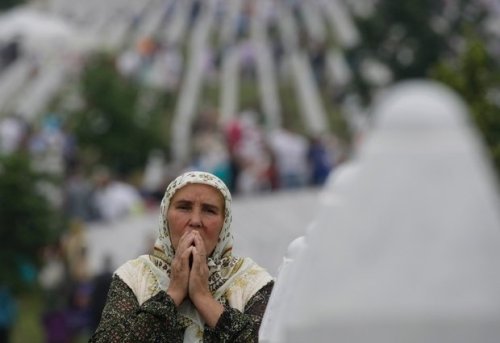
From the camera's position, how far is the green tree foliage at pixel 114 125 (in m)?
28.7

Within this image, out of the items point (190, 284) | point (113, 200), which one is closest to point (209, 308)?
point (190, 284)

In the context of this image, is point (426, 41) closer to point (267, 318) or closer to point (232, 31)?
point (232, 31)

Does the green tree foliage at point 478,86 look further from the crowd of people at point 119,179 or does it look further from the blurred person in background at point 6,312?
the blurred person in background at point 6,312

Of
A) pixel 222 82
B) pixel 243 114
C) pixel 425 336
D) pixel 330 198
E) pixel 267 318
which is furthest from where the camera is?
pixel 222 82

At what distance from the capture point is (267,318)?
5.30m

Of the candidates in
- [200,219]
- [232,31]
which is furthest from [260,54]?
[200,219]

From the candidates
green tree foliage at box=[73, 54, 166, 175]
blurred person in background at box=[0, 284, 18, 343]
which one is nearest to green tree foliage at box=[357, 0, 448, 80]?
green tree foliage at box=[73, 54, 166, 175]

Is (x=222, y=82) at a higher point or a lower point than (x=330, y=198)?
higher

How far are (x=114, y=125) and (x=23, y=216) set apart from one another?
9780 millimetres

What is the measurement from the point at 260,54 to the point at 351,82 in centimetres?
1671

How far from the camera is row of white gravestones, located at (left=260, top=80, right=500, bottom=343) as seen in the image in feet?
11.6

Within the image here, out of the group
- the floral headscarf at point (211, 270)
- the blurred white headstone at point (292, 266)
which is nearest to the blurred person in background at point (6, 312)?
the floral headscarf at point (211, 270)

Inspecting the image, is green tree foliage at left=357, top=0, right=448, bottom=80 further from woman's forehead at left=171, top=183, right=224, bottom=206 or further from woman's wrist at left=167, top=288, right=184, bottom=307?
woman's wrist at left=167, top=288, right=184, bottom=307

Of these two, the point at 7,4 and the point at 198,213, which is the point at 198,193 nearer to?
the point at 198,213
